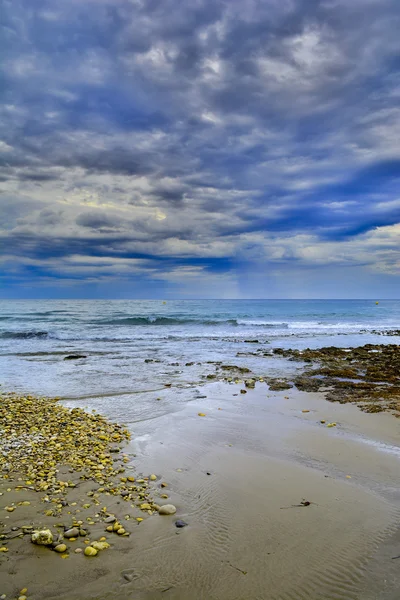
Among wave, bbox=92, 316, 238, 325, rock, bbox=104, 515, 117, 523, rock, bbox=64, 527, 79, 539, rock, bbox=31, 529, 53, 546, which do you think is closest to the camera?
rock, bbox=31, 529, 53, 546

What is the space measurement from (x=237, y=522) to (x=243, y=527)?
11cm

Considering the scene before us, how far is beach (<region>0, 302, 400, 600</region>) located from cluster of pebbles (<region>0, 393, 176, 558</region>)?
0.08 feet

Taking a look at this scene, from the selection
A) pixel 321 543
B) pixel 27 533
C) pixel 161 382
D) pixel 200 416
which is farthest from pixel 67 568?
pixel 161 382

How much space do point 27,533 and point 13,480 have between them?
130 centimetres

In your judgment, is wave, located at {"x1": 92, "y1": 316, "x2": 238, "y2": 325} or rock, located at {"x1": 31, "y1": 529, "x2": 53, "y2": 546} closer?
rock, located at {"x1": 31, "y1": 529, "x2": 53, "y2": 546}

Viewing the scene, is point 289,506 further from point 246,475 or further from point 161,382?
point 161,382

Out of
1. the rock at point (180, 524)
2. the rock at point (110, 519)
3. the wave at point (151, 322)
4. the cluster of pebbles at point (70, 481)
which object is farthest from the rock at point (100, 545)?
the wave at point (151, 322)

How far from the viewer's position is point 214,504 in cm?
448

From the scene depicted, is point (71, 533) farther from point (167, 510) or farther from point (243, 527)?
point (243, 527)

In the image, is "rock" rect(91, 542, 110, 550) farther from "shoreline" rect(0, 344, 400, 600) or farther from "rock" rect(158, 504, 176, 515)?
"rock" rect(158, 504, 176, 515)

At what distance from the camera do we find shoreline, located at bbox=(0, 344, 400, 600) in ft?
10.3

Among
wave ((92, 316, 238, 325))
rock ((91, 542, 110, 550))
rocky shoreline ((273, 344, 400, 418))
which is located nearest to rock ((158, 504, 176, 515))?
rock ((91, 542, 110, 550))

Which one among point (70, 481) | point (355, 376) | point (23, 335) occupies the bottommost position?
point (355, 376)

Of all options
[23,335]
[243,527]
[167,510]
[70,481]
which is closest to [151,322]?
[23,335]
